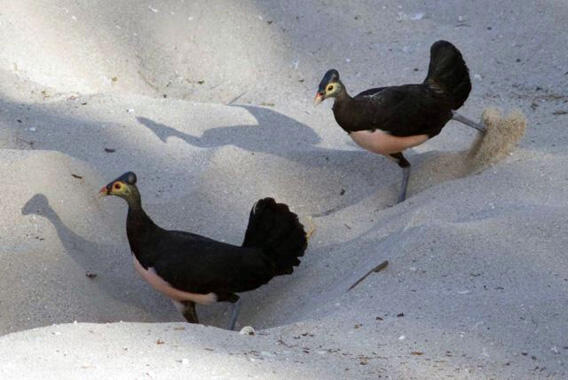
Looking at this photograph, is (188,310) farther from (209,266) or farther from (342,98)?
(342,98)

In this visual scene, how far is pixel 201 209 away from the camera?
6.18 m

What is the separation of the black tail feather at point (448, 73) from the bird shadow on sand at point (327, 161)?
14.1 inches

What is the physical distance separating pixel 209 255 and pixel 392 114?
134 cm

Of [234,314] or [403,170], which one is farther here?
[403,170]

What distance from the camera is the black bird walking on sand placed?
19.4ft

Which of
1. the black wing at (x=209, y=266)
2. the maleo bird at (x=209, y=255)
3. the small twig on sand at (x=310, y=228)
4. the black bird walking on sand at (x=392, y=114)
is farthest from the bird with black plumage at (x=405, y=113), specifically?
the black wing at (x=209, y=266)

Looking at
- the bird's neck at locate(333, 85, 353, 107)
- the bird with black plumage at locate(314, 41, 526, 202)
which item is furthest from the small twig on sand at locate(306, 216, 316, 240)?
the bird's neck at locate(333, 85, 353, 107)

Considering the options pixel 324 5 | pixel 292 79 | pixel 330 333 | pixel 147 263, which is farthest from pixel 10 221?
pixel 324 5

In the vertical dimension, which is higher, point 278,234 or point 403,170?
point 403,170

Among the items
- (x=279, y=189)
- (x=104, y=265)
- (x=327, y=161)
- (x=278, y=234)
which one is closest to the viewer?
(x=278, y=234)

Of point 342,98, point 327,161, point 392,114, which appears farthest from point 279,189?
point 392,114

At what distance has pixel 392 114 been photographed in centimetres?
591

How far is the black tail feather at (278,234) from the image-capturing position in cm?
546

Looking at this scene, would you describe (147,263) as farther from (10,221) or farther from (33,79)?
(33,79)
